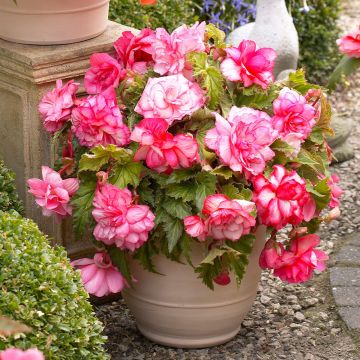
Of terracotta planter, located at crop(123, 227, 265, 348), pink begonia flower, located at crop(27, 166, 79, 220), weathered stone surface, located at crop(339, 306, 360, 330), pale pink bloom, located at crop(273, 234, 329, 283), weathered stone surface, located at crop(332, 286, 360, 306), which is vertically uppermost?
pink begonia flower, located at crop(27, 166, 79, 220)

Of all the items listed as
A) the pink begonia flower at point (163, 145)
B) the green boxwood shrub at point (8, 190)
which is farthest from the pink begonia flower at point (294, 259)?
the green boxwood shrub at point (8, 190)

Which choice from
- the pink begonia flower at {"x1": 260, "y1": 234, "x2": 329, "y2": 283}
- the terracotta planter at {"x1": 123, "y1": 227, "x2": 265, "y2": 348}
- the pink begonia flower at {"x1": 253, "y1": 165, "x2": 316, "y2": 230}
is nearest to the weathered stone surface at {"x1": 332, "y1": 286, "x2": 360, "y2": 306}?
the terracotta planter at {"x1": 123, "y1": 227, "x2": 265, "y2": 348}

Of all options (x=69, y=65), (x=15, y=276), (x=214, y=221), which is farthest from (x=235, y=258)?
(x=69, y=65)

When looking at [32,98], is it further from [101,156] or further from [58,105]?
[101,156]

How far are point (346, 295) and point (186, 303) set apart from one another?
2.83 ft

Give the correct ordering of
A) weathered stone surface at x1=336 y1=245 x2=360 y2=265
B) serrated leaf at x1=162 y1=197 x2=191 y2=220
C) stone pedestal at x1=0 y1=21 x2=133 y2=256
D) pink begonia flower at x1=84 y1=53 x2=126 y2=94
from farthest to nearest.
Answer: weathered stone surface at x1=336 y1=245 x2=360 y2=265
stone pedestal at x1=0 y1=21 x2=133 y2=256
pink begonia flower at x1=84 y1=53 x2=126 y2=94
serrated leaf at x1=162 y1=197 x2=191 y2=220

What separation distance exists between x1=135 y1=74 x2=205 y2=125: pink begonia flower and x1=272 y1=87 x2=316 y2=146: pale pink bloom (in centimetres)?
25

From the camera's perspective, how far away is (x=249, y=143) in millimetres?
2781

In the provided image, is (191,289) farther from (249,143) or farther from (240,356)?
(249,143)

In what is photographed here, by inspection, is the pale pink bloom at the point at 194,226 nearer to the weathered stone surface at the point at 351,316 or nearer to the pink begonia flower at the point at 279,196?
the pink begonia flower at the point at 279,196

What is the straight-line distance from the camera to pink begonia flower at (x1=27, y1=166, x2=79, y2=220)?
2.90 metres

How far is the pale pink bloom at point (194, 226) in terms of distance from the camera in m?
2.72

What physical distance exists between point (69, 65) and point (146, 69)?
0.93ft

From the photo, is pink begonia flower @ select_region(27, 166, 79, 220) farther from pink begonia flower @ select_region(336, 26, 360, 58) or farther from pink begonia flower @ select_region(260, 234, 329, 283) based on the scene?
pink begonia flower @ select_region(336, 26, 360, 58)
